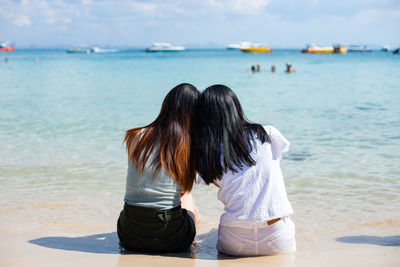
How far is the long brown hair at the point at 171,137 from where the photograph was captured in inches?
119

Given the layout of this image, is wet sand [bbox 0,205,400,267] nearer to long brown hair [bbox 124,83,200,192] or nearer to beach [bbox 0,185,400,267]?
beach [bbox 0,185,400,267]

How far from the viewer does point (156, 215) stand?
123 inches

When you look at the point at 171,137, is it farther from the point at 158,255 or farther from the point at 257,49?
A: the point at 257,49

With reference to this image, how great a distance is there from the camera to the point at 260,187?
9.92ft

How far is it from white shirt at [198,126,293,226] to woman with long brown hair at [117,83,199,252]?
1.24 feet

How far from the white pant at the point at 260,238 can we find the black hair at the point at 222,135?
1.45 feet

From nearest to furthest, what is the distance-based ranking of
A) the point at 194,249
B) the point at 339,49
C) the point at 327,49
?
the point at 194,249 < the point at 339,49 < the point at 327,49

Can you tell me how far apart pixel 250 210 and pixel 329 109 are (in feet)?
Answer: 37.3

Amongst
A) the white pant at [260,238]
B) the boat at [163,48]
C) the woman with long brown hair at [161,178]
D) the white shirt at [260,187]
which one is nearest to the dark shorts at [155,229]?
the woman with long brown hair at [161,178]

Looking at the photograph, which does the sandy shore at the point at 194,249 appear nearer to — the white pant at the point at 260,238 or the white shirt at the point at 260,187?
the white pant at the point at 260,238

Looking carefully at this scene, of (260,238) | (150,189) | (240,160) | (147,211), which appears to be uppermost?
(240,160)

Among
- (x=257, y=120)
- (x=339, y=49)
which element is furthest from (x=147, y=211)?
(x=339, y=49)

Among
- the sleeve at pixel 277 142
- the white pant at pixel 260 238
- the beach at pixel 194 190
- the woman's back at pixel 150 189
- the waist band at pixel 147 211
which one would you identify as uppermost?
the sleeve at pixel 277 142

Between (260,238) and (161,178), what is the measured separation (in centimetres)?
84
